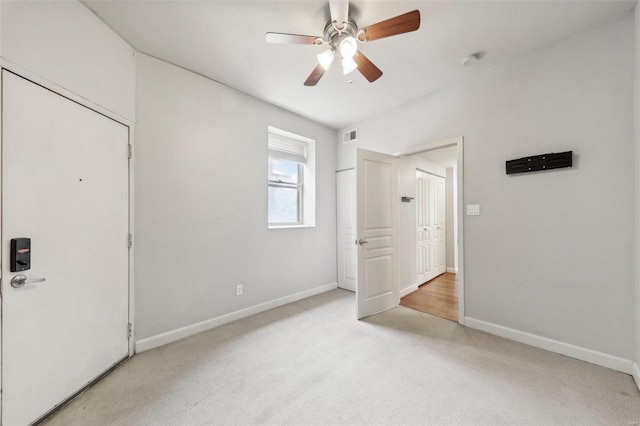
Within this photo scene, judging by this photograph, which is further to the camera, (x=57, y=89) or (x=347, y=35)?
(x=347, y=35)

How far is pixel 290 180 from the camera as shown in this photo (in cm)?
398

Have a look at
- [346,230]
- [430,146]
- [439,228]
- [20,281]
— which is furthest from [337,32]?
[439,228]

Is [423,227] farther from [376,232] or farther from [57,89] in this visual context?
[57,89]

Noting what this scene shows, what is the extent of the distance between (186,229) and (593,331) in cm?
396

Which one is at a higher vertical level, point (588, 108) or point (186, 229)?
point (588, 108)

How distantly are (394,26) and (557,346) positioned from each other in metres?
3.10

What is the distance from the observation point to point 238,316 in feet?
9.87

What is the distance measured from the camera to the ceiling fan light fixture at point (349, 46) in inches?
70.1

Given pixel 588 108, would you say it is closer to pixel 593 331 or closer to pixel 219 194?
pixel 593 331

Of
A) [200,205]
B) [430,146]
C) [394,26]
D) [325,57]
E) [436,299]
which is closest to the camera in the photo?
[394,26]

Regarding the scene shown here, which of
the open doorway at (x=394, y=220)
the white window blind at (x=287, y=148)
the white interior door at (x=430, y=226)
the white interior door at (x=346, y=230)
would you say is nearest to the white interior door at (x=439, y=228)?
the white interior door at (x=430, y=226)

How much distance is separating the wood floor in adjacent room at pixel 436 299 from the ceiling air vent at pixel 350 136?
2.79 m

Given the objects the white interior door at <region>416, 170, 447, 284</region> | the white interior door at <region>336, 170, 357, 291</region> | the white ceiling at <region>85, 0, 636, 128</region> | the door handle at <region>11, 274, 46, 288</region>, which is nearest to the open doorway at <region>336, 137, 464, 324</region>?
the white interior door at <region>336, 170, 357, 291</region>

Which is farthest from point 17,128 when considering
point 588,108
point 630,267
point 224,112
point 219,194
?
point 630,267
